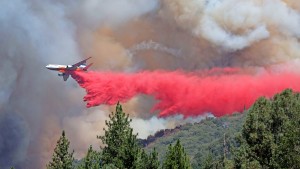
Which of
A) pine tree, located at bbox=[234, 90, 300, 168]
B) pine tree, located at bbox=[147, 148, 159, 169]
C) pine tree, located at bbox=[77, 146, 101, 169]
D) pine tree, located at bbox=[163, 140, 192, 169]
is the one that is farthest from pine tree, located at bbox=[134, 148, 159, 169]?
pine tree, located at bbox=[234, 90, 300, 168]

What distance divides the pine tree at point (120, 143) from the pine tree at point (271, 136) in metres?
18.1

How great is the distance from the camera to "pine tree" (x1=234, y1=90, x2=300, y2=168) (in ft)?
228

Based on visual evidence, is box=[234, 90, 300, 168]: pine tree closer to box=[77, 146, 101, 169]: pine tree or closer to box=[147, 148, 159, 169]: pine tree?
box=[147, 148, 159, 169]: pine tree

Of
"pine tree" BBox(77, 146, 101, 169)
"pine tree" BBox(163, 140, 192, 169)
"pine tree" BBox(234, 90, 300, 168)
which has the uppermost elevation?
"pine tree" BBox(234, 90, 300, 168)

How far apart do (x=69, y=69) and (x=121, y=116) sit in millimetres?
53408

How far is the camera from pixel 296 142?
228ft

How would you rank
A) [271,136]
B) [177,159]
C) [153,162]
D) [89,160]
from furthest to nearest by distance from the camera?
[271,136] < [89,160] < [153,162] < [177,159]

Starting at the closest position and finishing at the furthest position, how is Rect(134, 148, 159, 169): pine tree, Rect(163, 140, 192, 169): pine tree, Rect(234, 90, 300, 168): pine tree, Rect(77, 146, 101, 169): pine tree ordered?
Rect(163, 140, 192, 169): pine tree < Rect(134, 148, 159, 169): pine tree < Rect(77, 146, 101, 169): pine tree < Rect(234, 90, 300, 168): pine tree

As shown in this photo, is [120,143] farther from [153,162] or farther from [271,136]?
[271,136]

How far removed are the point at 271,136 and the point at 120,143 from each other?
22.5 meters

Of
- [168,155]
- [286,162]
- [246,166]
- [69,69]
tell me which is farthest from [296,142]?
[69,69]

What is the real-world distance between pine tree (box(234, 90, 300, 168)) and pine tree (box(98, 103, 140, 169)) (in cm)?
1806

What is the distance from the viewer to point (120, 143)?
69.9 meters

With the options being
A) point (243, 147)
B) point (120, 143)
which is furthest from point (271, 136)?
point (120, 143)
